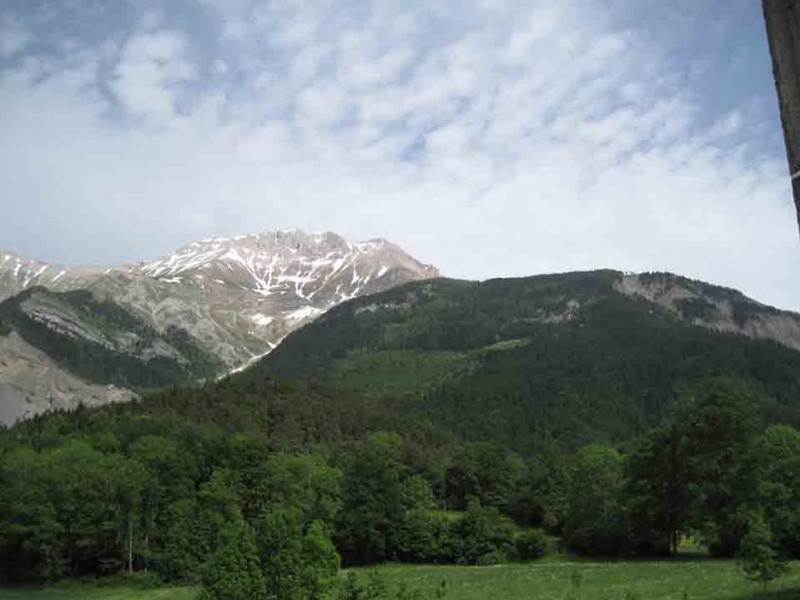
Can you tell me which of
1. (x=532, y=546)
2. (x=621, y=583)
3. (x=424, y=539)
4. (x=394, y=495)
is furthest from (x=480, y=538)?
(x=621, y=583)

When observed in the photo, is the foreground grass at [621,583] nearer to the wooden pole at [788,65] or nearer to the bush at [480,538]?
the wooden pole at [788,65]

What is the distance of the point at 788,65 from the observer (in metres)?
5.02

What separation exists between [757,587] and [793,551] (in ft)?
72.7

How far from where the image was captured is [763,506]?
51219 mm

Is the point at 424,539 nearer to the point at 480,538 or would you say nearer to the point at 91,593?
the point at 480,538

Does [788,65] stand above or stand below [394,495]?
above

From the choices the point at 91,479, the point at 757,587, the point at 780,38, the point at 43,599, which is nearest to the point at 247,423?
the point at 91,479

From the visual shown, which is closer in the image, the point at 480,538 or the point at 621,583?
the point at 621,583

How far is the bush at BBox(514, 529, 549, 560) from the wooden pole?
82.6 meters

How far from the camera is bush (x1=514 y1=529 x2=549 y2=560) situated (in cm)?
8131

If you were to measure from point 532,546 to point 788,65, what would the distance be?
82.7m


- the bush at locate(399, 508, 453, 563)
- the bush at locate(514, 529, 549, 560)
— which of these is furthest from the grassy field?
the bush at locate(399, 508, 453, 563)

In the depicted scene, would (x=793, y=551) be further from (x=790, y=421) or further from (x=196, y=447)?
(x=790, y=421)

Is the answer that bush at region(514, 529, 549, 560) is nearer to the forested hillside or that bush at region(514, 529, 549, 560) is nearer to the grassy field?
the forested hillside
